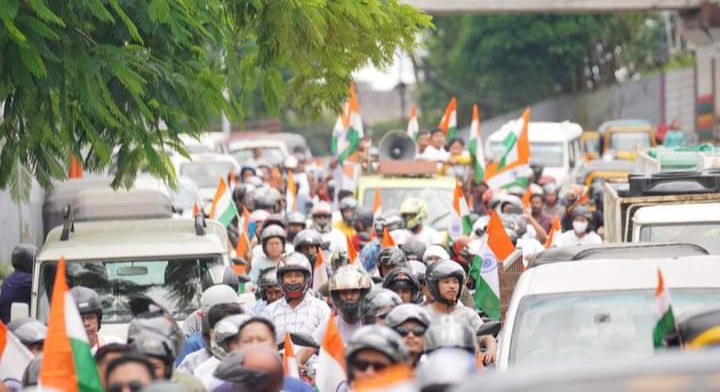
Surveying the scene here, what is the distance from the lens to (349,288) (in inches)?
418

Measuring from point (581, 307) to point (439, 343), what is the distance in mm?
1473

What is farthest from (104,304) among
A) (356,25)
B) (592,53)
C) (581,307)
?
(592,53)

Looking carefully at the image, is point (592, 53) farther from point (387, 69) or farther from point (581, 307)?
point (581, 307)

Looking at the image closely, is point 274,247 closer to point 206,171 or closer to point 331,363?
point 331,363

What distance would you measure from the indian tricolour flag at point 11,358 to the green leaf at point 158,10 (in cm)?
278

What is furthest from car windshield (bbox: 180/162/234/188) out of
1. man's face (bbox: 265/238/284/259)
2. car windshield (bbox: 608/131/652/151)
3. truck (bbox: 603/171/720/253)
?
man's face (bbox: 265/238/284/259)

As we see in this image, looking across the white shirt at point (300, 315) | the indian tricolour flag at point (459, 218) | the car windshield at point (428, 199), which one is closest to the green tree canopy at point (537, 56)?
the car windshield at point (428, 199)

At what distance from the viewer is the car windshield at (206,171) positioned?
2788 centimetres

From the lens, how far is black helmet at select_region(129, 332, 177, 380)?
276 inches

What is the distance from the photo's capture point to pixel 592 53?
61.9m

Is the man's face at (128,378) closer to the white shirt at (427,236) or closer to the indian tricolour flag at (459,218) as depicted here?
the white shirt at (427,236)

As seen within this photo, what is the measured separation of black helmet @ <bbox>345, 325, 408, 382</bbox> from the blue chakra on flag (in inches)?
265

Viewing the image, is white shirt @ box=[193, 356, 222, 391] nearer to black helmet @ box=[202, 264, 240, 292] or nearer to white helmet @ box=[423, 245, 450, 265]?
black helmet @ box=[202, 264, 240, 292]

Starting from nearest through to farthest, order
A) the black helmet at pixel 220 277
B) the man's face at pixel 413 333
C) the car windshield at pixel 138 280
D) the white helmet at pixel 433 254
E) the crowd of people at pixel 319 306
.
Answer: the crowd of people at pixel 319 306 < the man's face at pixel 413 333 < the black helmet at pixel 220 277 < the car windshield at pixel 138 280 < the white helmet at pixel 433 254
